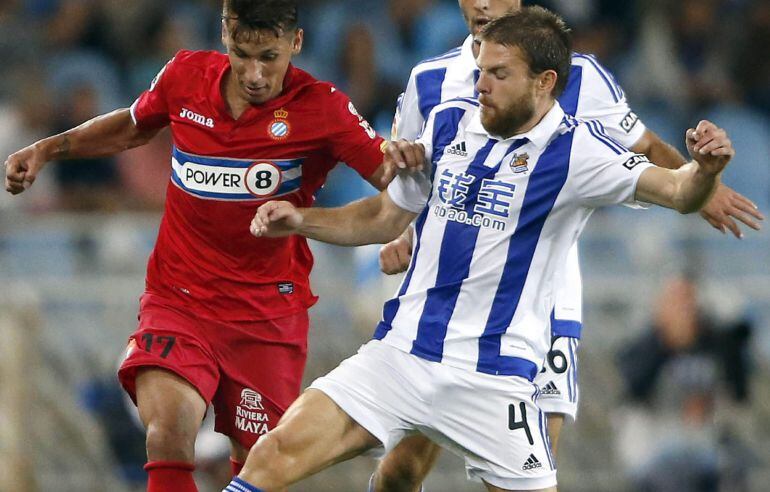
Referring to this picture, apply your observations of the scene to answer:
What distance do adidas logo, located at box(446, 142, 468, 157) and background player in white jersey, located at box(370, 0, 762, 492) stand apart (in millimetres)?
557

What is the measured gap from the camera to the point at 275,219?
520 cm

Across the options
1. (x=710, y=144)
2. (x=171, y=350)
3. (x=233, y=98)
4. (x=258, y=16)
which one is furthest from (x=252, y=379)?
(x=710, y=144)

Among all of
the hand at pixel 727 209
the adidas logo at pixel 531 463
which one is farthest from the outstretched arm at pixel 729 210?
the adidas logo at pixel 531 463

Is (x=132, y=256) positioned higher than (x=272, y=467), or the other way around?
(x=272, y=467)

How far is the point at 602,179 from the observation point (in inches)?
207

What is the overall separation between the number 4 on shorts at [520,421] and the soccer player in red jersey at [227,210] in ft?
3.57

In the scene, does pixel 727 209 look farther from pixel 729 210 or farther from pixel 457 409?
pixel 457 409

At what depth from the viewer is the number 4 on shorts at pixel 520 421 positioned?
534 centimetres

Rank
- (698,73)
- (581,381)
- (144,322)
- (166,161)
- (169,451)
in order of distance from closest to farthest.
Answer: (169,451)
(144,322)
(581,381)
(166,161)
(698,73)

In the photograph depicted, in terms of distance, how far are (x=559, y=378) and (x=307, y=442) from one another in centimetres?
136

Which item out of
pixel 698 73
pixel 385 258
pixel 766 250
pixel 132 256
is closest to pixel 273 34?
pixel 385 258

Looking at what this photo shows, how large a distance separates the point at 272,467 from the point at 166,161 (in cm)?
668

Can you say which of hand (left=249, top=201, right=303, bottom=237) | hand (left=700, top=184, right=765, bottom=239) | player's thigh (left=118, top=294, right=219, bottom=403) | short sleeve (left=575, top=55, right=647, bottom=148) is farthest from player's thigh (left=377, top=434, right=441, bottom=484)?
hand (left=700, top=184, right=765, bottom=239)

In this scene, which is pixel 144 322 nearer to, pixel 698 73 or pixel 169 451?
pixel 169 451
